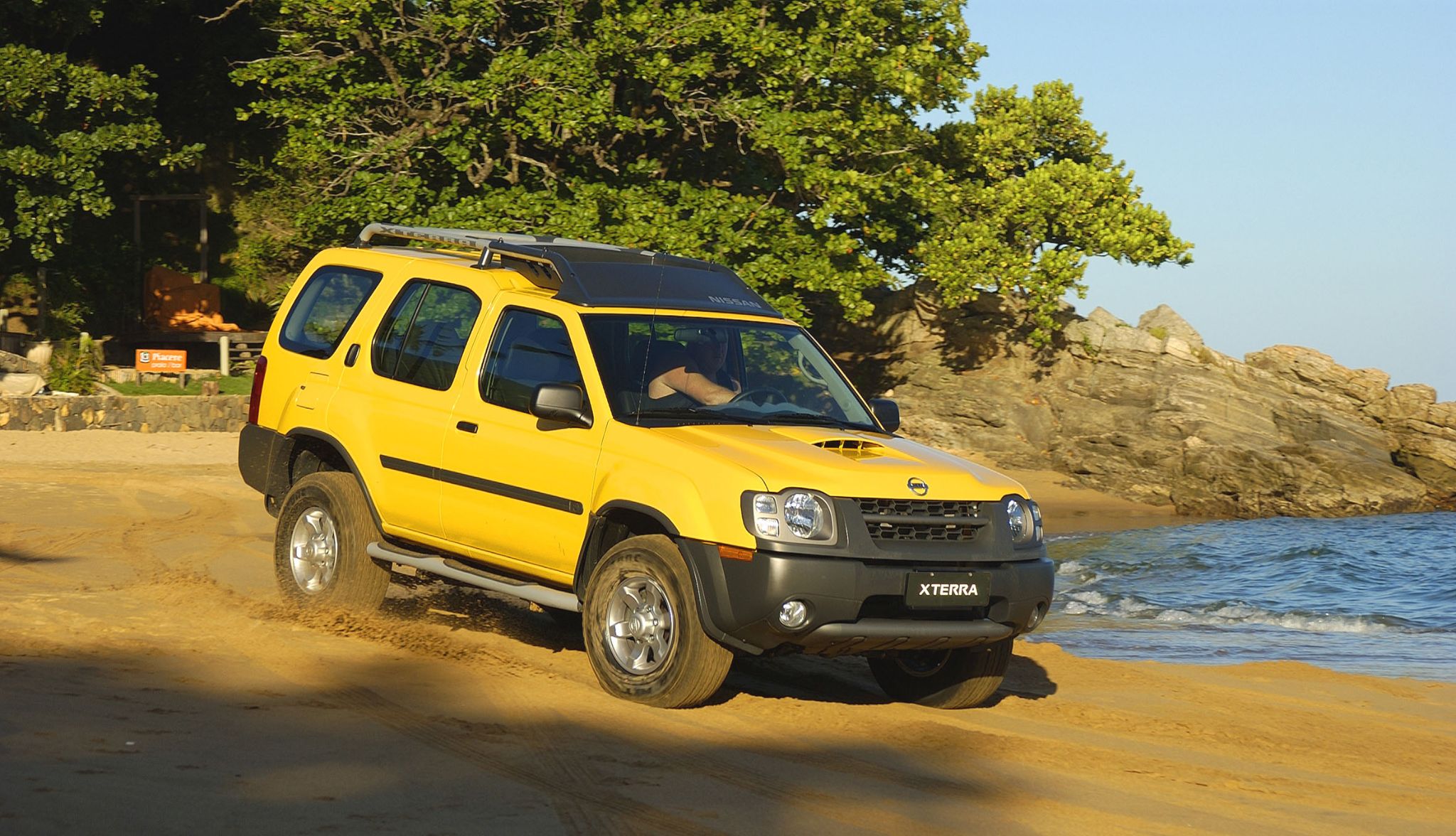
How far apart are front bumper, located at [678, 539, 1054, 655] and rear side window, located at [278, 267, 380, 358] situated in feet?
11.0

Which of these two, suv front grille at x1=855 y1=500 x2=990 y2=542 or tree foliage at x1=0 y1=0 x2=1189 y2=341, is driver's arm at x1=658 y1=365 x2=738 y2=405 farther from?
tree foliage at x1=0 y1=0 x2=1189 y2=341

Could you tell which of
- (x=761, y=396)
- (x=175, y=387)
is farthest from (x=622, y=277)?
(x=175, y=387)

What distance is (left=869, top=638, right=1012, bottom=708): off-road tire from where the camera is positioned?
25.0 ft

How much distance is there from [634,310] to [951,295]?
23.5m

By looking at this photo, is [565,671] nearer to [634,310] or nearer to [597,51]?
[634,310]

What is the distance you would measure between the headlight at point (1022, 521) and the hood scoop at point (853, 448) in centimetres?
66

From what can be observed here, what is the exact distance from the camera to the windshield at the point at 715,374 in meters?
7.55

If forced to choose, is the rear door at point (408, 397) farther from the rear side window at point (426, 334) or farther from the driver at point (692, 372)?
the driver at point (692, 372)

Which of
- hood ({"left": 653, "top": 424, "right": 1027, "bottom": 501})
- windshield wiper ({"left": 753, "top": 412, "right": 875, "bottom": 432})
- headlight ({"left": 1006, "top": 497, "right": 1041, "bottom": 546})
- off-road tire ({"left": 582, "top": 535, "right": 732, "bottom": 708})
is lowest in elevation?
off-road tire ({"left": 582, "top": 535, "right": 732, "bottom": 708})

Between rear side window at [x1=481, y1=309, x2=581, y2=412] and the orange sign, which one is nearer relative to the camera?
rear side window at [x1=481, y1=309, x2=581, y2=412]

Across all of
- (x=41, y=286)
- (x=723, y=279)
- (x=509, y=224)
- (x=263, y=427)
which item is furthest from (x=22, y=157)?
(x=723, y=279)

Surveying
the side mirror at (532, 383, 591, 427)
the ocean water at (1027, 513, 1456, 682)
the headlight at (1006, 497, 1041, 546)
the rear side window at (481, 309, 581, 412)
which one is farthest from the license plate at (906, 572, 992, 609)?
the ocean water at (1027, 513, 1456, 682)

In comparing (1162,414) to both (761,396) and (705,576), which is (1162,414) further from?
(705,576)

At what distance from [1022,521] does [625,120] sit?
1843 centimetres
